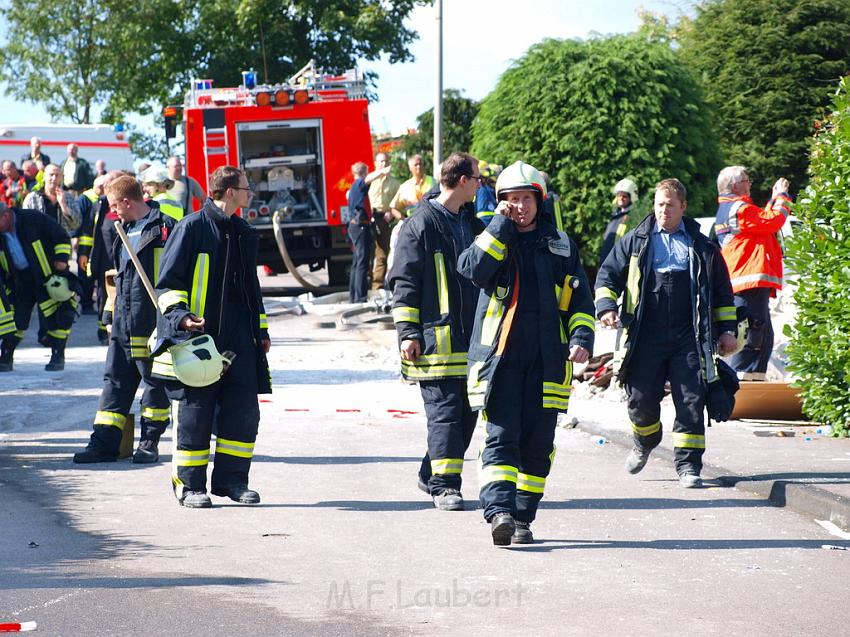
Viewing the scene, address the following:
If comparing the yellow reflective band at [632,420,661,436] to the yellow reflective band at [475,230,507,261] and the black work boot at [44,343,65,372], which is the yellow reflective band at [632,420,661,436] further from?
the black work boot at [44,343,65,372]

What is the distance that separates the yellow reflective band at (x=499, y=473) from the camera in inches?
272

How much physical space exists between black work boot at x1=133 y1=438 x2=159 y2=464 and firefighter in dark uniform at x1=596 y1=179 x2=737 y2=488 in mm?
3018

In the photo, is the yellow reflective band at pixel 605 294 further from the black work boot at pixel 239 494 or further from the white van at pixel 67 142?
the white van at pixel 67 142

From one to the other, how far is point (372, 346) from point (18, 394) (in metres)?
4.82

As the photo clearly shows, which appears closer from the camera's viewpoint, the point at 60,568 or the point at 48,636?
the point at 48,636

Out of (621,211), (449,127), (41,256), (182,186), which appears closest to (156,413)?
(41,256)

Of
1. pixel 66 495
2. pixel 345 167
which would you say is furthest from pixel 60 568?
pixel 345 167

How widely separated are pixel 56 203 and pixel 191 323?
12.1 metres

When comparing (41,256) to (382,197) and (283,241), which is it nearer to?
(382,197)

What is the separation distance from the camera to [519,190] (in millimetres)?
6973

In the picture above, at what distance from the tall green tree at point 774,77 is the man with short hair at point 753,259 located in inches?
637

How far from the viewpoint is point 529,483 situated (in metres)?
7.08

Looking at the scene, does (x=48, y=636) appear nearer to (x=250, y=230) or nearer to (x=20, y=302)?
(x=250, y=230)

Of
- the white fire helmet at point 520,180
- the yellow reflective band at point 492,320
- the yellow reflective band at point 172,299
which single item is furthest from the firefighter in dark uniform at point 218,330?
the white fire helmet at point 520,180
